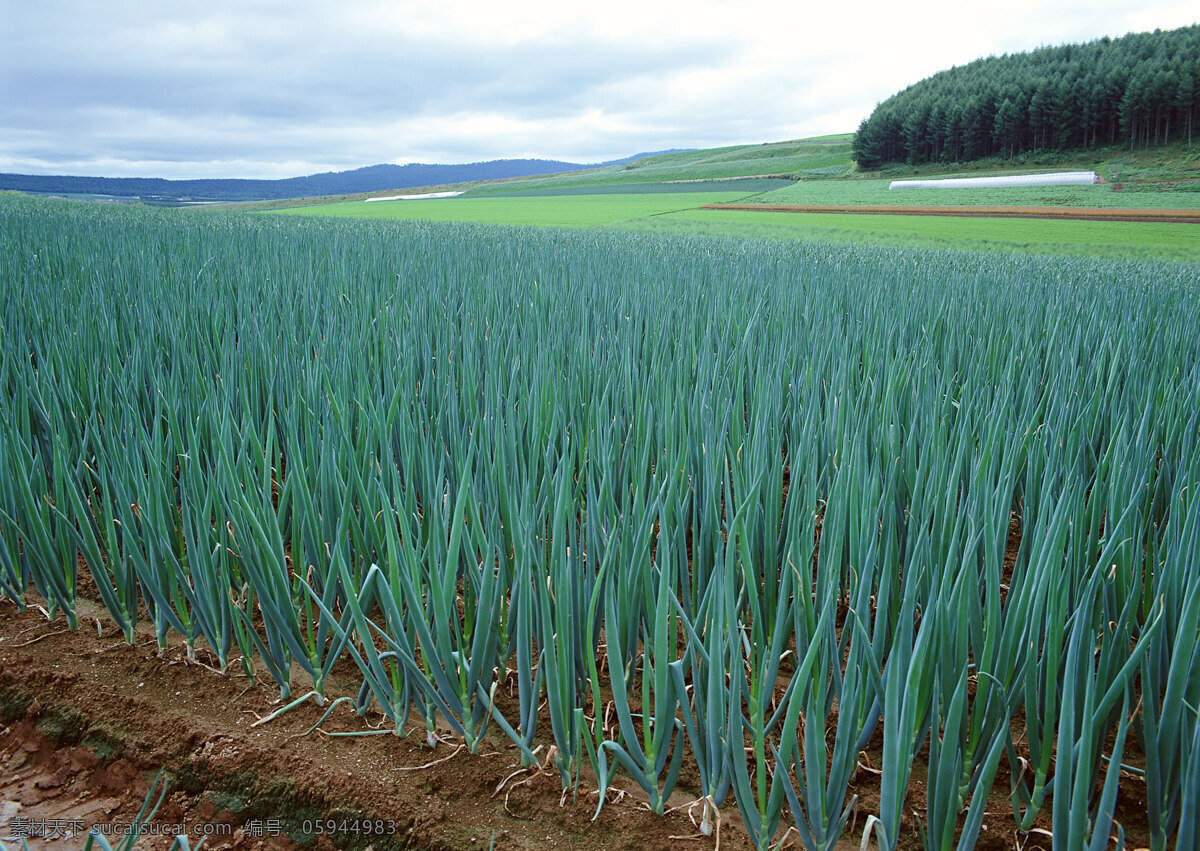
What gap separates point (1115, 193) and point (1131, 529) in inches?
733

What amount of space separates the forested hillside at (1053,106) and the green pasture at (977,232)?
15.0m

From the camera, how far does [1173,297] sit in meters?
4.49

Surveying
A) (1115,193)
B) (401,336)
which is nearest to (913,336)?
(401,336)

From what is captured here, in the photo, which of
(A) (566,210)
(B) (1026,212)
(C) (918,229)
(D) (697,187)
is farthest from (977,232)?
(D) (697,187)

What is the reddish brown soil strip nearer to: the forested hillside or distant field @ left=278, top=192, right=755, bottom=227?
distant field @ left=278, top=192, right=755, bottom=227

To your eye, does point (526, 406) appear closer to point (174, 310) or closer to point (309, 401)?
point (309, 401)

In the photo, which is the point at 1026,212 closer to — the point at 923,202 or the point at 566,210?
the point at 923,202

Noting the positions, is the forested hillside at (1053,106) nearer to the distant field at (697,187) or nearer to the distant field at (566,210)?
the distant field at (697,187)

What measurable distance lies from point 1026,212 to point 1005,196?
251 cm

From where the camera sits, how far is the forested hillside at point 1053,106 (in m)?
24.6

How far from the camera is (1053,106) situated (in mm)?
27422

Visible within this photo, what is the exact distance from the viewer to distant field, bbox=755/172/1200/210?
14727 mm

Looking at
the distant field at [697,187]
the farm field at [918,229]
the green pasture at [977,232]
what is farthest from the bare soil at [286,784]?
the distant field at [697,187]

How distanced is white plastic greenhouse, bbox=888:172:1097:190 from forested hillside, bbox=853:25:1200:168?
609cm
